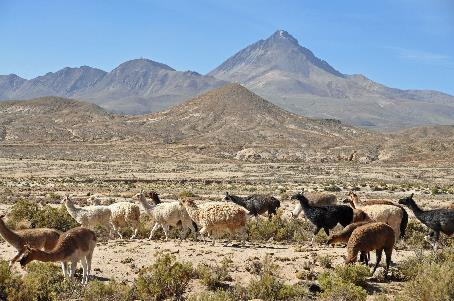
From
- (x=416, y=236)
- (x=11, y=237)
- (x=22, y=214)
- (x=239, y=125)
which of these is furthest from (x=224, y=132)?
(x=11, y=237)

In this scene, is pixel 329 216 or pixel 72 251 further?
pixel 329 216

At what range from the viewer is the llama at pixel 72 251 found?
9.76 meters

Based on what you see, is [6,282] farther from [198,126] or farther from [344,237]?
[198,126]

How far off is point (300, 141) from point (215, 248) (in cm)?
10274

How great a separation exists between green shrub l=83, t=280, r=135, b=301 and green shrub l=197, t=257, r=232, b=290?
1656 millimetres

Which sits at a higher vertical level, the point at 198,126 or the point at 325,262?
the point at 198,126

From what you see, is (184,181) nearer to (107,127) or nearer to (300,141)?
(300,141)

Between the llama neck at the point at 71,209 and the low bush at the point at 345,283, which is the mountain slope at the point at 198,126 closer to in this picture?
the llama neck at the point at 71,209

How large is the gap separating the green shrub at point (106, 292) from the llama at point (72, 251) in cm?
75

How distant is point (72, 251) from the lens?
33.7 ft

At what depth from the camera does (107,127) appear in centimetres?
12462

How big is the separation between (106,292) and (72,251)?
1.26 meters

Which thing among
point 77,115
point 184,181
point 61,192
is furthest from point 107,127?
point 61,192

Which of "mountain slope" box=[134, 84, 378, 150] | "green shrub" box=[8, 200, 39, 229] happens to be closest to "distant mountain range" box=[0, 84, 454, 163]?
"mountain slope" box=[134, 84, 378, 150]
